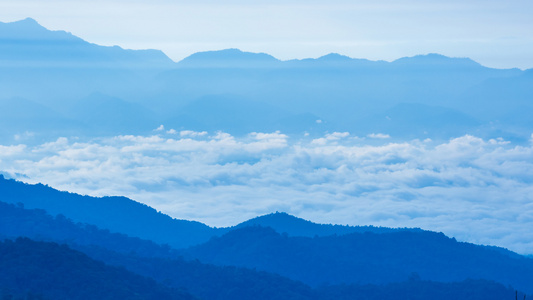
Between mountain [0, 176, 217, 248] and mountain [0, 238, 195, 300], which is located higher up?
mountain [0, 176, 217, 248]

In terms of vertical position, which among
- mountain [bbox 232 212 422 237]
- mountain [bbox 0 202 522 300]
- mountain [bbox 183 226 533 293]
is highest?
mountain [bbox 232 212 422 237]

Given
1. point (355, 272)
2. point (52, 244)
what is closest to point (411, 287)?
point (355, 272)

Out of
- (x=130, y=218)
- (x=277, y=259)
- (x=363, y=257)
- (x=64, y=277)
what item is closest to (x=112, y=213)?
(x=130, y=218)

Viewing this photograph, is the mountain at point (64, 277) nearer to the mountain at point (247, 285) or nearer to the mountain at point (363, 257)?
the mountain at point (247, 285)

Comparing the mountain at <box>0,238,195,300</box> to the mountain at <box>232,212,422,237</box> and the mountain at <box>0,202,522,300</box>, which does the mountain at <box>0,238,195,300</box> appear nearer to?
the mountain at <box>0,202,522,300</box>

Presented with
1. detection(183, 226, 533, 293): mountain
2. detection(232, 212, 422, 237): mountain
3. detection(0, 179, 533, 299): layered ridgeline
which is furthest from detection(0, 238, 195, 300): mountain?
detection(232, 212, 422, 237): mountain

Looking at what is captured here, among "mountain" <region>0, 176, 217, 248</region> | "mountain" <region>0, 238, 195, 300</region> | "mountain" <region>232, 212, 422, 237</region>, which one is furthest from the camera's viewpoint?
"mountain" <region>232, 212, 422, 237</region>

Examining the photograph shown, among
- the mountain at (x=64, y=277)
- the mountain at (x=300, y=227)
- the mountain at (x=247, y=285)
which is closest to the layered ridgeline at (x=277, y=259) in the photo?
the mountain at (x=247, y=285)
